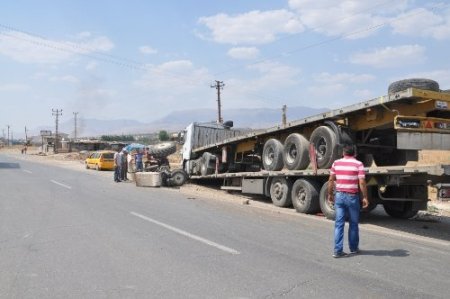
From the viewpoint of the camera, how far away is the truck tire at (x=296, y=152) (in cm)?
1282

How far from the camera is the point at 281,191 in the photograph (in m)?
13.7

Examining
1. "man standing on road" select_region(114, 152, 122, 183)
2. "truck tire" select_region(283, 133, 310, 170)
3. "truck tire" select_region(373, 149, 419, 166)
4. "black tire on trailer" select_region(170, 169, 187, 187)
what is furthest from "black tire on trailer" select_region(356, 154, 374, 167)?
"man standing on road" select_region(114, 152, 122, 183)

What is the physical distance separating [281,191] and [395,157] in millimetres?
2983

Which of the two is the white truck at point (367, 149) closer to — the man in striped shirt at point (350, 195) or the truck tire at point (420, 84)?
the truck tire at point (420, 84)

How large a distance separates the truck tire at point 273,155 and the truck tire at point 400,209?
3.03 m

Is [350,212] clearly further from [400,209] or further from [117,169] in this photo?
[117,169]

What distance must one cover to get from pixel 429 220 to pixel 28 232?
8570 millimetres

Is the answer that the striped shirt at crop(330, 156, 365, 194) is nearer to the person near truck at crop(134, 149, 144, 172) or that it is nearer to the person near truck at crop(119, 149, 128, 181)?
the person near truck at crop(134, 149, 144, 172)

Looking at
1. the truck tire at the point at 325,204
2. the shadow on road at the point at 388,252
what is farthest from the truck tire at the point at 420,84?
the shadow on road at the point at 388,252

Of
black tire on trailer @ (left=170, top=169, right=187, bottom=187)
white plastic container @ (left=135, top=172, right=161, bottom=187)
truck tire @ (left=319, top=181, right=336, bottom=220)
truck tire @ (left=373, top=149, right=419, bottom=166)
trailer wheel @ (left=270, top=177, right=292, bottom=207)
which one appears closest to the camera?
truck tire @ (left=319, top=181, right=336, bottom=220)

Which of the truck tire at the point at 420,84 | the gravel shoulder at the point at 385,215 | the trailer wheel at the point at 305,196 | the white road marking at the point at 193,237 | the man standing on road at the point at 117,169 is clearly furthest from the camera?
the man standing on road at the point at 117,169

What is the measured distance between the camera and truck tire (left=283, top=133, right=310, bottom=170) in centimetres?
1282

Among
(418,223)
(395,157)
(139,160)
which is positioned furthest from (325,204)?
(139,160)

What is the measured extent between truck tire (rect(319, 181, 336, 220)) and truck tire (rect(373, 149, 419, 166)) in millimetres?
1773
